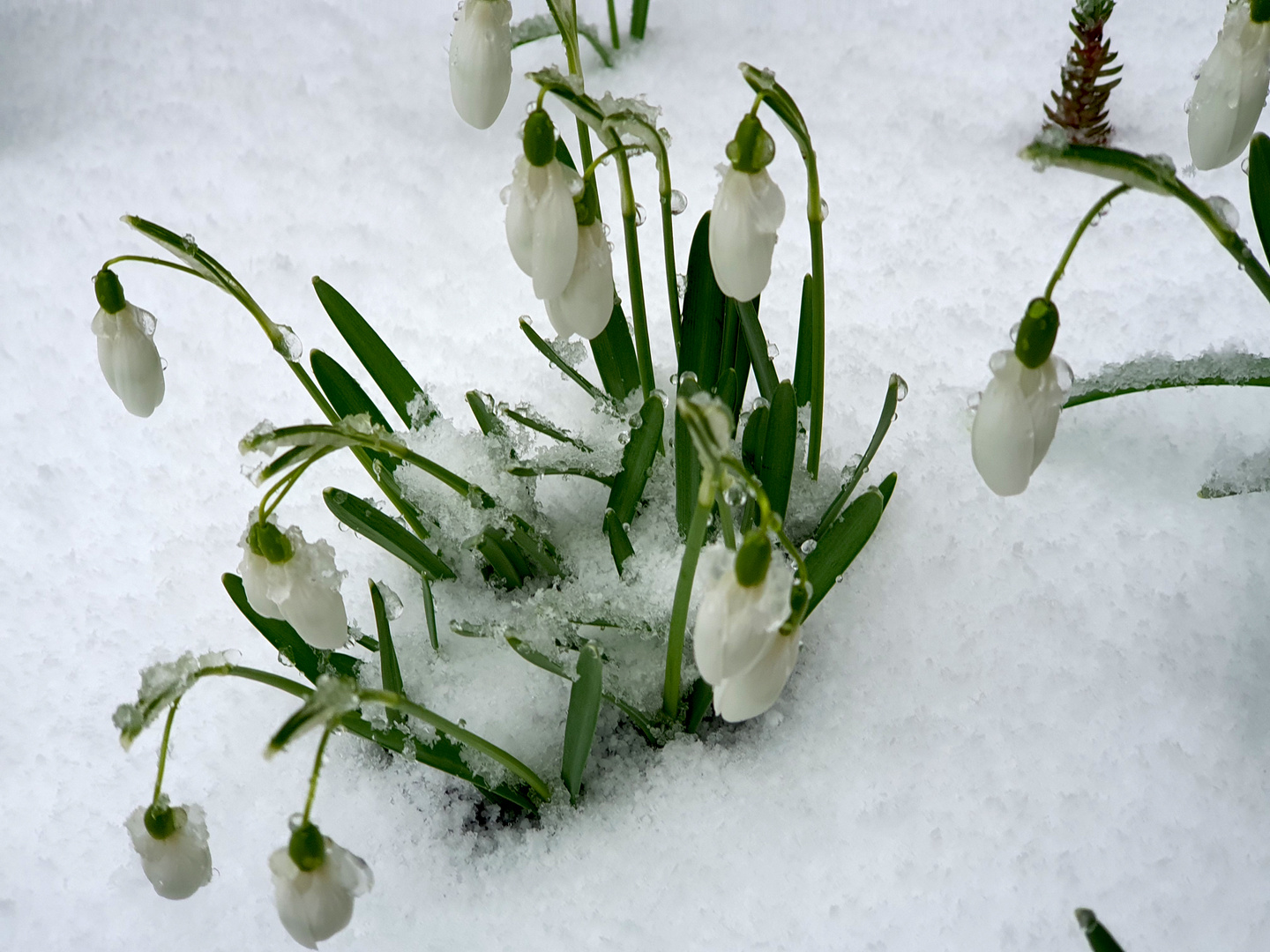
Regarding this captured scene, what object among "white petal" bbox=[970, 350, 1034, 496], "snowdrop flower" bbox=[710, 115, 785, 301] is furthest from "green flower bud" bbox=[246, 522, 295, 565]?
"white petal" bbox=[970, 350, 1034, 496]

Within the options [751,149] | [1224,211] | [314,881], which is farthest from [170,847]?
[1224,211]

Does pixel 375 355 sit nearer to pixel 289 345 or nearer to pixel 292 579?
pixel 289 345

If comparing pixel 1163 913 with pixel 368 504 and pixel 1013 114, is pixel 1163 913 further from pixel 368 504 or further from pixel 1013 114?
pixel 1013 114

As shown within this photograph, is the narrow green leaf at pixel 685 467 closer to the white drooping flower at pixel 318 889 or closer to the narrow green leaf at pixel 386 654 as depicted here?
the narrow green leaf at pixel 386 654

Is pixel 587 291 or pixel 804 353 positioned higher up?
pixel 587 291

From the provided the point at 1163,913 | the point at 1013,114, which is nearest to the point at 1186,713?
the point at 1163,913

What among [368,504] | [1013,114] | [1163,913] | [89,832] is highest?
[1013,114]
